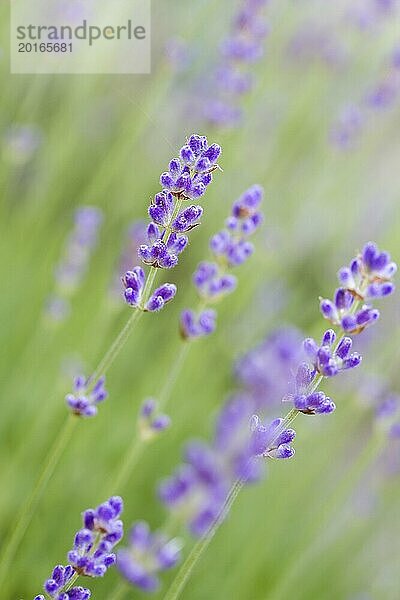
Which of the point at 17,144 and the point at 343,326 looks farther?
the point at 17,144

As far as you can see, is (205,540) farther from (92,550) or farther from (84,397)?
(84,397)

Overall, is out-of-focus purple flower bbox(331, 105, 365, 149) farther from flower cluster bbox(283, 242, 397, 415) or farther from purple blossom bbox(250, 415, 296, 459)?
purple blossom bbox(250, 415, 296, 459)

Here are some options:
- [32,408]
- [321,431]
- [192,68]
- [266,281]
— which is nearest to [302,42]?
[192,68]

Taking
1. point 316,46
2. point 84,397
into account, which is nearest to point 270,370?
point 84,397

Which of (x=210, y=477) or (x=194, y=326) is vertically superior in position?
(x=194, y=326)

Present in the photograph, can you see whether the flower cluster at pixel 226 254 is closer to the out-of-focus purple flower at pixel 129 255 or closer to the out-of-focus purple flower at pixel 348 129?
the out-of-focus purple flower at pixel 129 255

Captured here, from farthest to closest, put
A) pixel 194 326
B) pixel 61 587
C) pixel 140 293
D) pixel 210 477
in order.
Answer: pixel 210 477, pixel 194 326, pixel 140 293, pixel 61 587

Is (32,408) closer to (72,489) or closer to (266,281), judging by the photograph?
(72,489)
